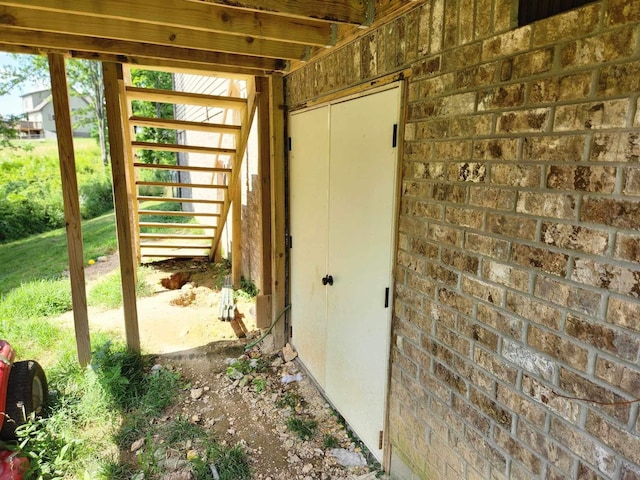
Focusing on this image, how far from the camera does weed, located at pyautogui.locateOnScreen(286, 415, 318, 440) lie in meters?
2.75

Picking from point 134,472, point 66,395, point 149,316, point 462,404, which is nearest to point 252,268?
point 149,316

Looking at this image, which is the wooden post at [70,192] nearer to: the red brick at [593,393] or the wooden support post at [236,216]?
the wooden support post at [236,216]

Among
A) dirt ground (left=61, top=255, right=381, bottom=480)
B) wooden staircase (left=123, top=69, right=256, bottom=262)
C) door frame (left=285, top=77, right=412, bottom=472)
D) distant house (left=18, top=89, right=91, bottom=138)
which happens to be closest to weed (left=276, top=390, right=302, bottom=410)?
dirt ground (left=61, top=255, right=381, bottom=480)

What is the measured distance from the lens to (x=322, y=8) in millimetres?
1887

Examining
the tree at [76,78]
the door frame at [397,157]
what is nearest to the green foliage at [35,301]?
the door frame at [397,157]

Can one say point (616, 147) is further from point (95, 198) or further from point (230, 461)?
point (95, 198)

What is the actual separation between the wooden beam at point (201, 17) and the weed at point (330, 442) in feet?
8.53

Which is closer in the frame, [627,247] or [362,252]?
[627,247]

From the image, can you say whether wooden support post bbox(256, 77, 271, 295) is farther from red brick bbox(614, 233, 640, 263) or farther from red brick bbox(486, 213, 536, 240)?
red brick bbox(614, 233, 640, 263)

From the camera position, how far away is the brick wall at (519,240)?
1065 millimetres

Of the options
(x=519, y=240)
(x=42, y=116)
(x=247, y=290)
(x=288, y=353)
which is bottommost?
(x=288, y=353)

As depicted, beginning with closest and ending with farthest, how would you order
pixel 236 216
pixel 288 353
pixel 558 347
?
pixel 558 347 → pixel 288 353 → pixel 236 216

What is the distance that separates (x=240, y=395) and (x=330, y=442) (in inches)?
37.0

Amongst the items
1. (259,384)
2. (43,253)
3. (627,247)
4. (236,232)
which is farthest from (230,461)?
(43,253)
